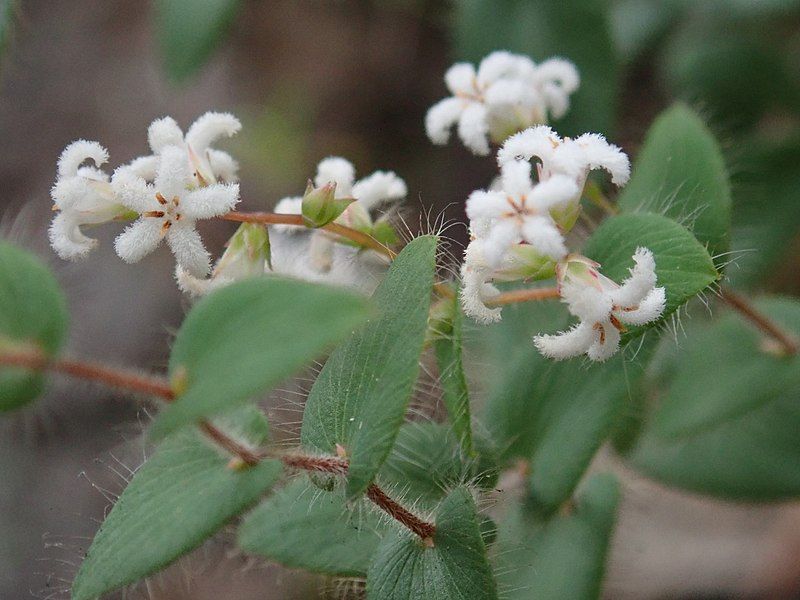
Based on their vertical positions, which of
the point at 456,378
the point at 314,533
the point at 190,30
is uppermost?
the point at 190,30

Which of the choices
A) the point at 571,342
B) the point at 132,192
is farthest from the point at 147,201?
the point at 571,342

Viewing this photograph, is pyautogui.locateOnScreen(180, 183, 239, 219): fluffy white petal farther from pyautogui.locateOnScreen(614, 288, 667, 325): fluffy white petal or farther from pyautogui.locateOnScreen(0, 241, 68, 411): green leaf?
pyautogui.locateOnScreen(614, 288, 667, 325): fluffy white petal

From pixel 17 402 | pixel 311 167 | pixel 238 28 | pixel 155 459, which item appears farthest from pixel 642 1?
pixel 17 402

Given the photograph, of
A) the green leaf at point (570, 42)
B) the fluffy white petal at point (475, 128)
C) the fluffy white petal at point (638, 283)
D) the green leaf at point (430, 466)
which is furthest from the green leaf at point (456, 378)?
the green leaf at point (570, 42)

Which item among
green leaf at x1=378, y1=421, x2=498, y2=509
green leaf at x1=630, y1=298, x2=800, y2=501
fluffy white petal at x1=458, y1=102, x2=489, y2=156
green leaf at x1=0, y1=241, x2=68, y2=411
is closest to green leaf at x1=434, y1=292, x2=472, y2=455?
green leaf at x1=378, y1=421, x2=498, y2=509

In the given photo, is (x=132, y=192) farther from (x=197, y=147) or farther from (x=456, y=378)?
(x=456, y=378)

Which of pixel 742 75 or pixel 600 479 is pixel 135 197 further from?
pixel 742 75
